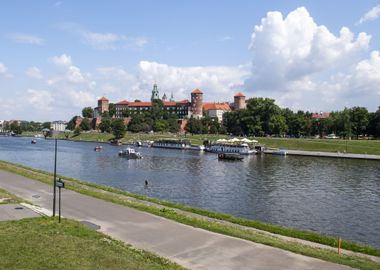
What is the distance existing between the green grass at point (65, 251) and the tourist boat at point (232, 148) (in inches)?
3453

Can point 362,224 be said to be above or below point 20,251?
below

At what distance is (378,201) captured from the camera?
38.7 meters

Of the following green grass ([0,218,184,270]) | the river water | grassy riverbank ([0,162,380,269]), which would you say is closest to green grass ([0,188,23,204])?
grassy riverbank ([0,162,380,269])

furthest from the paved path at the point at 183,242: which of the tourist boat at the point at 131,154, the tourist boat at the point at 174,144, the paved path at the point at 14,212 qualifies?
the tourist boat at the point at 174,144

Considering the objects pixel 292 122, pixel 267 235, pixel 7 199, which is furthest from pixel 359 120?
pixel 7 199

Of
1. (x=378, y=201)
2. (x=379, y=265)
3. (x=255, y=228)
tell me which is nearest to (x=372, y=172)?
(x=378, y=201)

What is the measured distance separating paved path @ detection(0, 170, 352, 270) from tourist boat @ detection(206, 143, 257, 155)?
80429mm

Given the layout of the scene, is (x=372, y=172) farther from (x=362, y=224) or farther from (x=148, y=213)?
(x=148, y=213)

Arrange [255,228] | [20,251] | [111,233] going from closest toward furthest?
[20,251]
[111,233]
[255,228]

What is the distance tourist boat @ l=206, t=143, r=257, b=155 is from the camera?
105m

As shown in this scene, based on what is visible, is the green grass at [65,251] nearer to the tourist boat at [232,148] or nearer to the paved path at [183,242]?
the paved path at [183,242]

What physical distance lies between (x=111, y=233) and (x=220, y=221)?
289 inches

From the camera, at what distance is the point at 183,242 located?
1781 centimetres

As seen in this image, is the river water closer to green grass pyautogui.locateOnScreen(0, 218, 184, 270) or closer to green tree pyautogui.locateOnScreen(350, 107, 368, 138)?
green grass pyautogui.locateOnScreen(0, 218, 184, 270)
